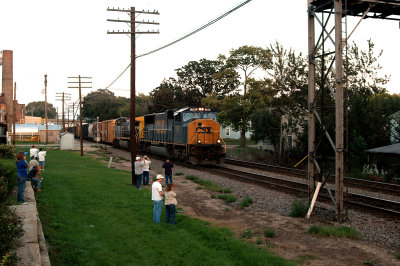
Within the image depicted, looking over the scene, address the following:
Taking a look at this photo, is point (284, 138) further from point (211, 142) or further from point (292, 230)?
point (292, 230)

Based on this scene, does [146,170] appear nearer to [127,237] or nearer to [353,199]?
[127,237]

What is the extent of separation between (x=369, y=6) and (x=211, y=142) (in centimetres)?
1542

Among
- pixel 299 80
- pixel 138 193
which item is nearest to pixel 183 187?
pixel 138 193

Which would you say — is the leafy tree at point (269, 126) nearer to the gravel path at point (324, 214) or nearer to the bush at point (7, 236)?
the gravel path at point (324, 214)

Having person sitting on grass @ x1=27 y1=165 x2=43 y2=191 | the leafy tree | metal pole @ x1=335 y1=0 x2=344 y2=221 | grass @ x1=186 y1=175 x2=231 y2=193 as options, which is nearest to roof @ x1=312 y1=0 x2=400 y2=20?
metal pole @ x1=335 y1=0 x2=344 y2=221

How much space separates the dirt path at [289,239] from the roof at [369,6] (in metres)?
6.86

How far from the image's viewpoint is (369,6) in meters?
11.7

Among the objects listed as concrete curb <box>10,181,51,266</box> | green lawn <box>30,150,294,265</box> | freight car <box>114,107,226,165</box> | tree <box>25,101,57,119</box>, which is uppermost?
tree <box>25,101,57,119</box>

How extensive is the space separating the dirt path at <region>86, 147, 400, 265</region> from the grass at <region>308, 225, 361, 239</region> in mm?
209

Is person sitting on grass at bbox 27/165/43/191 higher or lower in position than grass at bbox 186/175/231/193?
higher

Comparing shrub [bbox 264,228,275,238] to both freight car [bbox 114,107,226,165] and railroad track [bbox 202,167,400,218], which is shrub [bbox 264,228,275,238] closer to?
railroad track [bbox 202,167,400,218]

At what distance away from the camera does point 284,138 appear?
3259cm

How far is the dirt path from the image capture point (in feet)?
26.1

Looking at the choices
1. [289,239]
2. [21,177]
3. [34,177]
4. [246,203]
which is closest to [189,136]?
[34,177]
